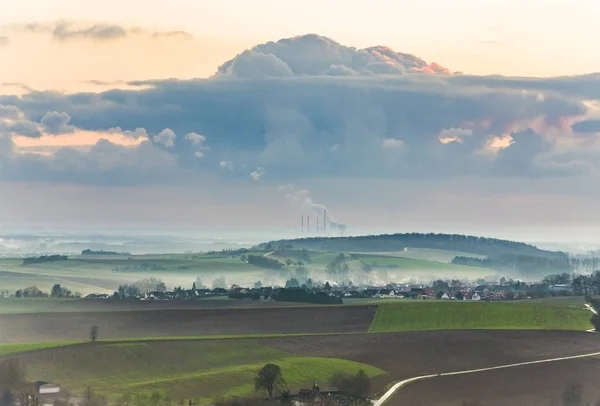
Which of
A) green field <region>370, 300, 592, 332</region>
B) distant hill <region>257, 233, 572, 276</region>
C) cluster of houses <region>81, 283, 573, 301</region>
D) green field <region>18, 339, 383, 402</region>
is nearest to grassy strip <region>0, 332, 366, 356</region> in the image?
green field <region>18, 339, 383, 402</region>

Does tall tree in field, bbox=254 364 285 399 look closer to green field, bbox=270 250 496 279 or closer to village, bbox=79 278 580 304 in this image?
village, bbox=79 278 580 304

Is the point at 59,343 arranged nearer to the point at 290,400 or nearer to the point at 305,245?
the point at 290,400

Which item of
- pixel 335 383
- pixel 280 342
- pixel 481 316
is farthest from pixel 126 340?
pixel 481 316

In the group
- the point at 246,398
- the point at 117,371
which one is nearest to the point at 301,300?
the point at 117,371

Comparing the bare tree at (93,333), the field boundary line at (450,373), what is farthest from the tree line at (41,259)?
the field boundary line at (450,373)

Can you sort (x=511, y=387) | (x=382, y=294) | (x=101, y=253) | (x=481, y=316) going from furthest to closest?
(x=101, y=253), (x=382, y=294), (x=481, y=316), (x=511, y=387)

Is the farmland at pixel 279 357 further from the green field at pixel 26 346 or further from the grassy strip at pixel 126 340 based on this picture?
the green field at pixel 26 346

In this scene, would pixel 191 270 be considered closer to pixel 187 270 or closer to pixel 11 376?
pixel 187 270
